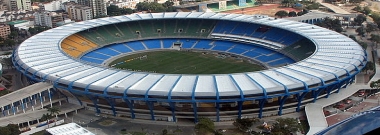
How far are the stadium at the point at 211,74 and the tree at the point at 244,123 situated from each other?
2.58 metres

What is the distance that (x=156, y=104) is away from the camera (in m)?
51.2

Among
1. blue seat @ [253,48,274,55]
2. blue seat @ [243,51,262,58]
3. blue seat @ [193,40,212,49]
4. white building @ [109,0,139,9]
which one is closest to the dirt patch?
white building @ [109,0,139,9]

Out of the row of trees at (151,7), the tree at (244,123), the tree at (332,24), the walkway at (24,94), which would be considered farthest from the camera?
the row of trees at (151,7)

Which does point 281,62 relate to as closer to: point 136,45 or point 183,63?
point 183,63

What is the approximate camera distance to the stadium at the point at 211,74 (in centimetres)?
4875

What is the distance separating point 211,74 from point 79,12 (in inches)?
3514

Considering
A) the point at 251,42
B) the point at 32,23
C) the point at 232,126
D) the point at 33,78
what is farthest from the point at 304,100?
the point at 32,23

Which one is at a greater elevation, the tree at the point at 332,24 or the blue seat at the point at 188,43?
the tree at the point at 332,24

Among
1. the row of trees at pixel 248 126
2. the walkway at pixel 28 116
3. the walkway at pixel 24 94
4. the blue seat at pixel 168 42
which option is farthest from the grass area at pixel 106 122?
the blue seat at pixel 168 42

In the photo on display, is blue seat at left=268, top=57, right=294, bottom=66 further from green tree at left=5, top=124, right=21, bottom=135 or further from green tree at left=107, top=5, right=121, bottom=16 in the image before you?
green tree at left=107, top=5, right=121, bottom=16

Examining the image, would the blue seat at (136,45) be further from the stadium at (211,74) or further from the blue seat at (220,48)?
the blue seat at (220,48)

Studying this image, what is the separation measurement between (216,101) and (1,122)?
29.2 metres

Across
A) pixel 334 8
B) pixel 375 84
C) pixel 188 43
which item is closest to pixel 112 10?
pixel 188 43

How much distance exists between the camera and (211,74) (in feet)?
196
